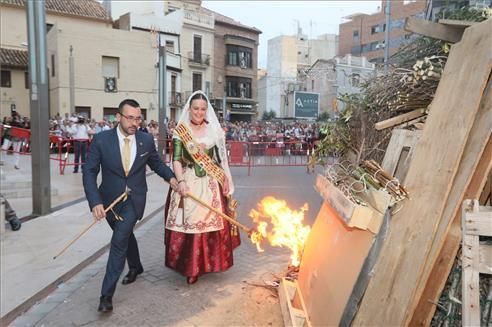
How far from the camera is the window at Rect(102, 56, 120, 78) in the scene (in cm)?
3388

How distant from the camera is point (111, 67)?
34281 mm

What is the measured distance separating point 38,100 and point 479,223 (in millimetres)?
7558

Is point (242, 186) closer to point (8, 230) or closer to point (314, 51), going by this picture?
point (8, 230)

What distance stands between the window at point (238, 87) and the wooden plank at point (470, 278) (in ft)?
155

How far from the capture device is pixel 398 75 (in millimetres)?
3695

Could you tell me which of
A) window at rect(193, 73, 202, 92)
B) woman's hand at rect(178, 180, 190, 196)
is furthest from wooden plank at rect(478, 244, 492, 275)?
window at rect(193, 73, 202, 92)

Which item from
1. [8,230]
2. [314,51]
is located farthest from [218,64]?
[8,230]

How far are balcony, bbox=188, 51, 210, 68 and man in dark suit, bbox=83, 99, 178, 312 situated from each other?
130 ft

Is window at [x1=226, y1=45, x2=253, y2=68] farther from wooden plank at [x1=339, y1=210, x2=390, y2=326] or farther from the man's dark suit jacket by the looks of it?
wooden plank at [x1=339, y1=210, x2=390, y2=326]

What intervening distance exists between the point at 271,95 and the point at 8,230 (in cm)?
6351

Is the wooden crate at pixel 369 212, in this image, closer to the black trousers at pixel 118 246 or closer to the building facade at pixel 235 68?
the black trousers at pixel 118 246

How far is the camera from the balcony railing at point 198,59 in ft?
140

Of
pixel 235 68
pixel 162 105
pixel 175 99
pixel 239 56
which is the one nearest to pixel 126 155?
pixel 162 105

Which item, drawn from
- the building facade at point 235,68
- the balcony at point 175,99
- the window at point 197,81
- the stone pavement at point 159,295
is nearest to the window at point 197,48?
the window at point 197,81
